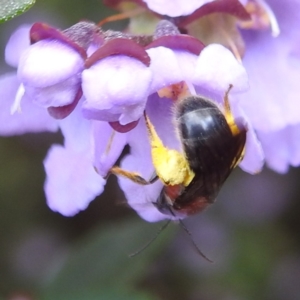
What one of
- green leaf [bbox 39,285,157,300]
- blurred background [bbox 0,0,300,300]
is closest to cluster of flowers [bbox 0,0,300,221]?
green leaf [bbox 39,285,157,300]

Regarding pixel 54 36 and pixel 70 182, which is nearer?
pixel 54 36

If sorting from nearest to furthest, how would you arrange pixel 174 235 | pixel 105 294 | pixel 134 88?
pixel 134 88, pixel 105 294, pixel 174 235

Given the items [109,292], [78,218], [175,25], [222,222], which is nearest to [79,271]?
[109,292]

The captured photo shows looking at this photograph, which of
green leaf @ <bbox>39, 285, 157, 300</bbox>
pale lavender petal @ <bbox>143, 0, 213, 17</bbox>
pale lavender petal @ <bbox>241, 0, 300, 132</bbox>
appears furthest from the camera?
green leaf @ <bbox>39, 285, 157, 300</bbox>

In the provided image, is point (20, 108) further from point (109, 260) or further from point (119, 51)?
point (109, 260)

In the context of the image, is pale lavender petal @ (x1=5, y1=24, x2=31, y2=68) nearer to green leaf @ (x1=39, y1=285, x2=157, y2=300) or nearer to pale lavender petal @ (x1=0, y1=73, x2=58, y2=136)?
pale lavender petal @ (x1=0, y1=73, x2=58, y2=136)

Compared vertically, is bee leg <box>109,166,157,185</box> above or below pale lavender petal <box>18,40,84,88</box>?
below

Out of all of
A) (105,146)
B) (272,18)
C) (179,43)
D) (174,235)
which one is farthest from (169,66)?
(174,235)
